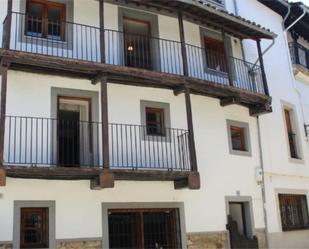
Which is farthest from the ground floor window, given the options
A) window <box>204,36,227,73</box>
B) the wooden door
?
window <box>204,36,227,73</box>

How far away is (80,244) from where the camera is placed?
10.8 m

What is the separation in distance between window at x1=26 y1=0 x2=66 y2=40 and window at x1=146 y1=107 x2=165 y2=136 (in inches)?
123

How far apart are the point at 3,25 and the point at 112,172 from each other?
4470 millimetres

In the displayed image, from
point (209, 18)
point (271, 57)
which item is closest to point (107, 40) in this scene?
point (209, 18)

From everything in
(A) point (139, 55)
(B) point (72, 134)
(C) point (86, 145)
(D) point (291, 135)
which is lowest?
(C) point (86, 145)

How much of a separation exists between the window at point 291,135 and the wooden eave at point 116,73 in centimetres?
370

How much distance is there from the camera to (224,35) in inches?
571

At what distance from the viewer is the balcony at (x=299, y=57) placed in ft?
60.7

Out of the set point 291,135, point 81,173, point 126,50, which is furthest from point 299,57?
point 81,173

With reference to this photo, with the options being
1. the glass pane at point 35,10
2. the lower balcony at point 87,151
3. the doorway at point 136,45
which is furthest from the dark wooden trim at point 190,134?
the glass pane at point 35,10

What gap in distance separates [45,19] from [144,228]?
5.95 m

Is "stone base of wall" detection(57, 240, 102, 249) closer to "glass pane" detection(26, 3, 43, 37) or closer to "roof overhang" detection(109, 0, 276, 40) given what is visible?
"glass pane" detection(26, 3, 43, 37)

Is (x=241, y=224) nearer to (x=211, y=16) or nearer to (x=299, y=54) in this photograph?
(x=211, y=16)

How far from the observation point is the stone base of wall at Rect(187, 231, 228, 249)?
12.5 metres
